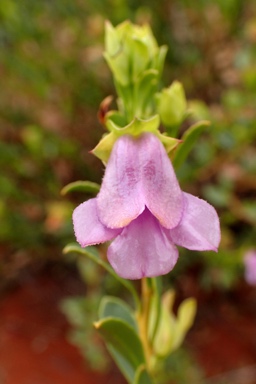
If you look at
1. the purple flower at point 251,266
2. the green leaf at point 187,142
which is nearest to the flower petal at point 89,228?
the green leaf at point 187,142

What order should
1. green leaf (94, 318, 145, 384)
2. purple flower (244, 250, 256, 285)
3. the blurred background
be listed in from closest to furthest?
green leaf (94, 318, 145, 384) → purple flower (244, 250, 256, 285) → the blurred background

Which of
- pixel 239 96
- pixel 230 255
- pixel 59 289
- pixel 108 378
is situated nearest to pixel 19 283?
pixel 59 289

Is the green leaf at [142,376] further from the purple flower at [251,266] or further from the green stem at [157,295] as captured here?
the purple flower at [251,266]

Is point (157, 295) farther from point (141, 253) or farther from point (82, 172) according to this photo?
point (82, 172)

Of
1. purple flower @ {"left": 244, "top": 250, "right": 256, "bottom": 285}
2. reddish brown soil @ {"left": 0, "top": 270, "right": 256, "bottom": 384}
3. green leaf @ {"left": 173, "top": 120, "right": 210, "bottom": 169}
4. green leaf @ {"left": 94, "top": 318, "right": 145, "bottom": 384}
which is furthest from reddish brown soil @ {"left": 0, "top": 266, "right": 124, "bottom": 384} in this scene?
green leaf @ {"left": 173, "top": 120, "right": 210, "bottom": 169}

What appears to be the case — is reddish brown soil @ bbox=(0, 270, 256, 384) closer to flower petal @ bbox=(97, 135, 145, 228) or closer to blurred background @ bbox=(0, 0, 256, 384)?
blurred background @ bbox=(0, 0, 256, 384)

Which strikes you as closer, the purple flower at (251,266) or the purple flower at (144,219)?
the purple flower at (144,219)

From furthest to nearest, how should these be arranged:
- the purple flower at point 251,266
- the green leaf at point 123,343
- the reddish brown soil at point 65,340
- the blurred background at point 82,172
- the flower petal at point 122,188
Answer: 1. the reddish brown soil at point 65,340
2. the blurred background at point 82,172
3. the purple flower at point 251,266
4. the green leaf at point 123,343
5. the flower petal at point 122,188

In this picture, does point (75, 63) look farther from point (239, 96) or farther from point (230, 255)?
point (230, 255)
